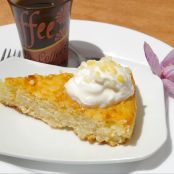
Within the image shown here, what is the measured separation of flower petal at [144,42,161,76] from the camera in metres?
1.27

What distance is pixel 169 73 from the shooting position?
1252 mm

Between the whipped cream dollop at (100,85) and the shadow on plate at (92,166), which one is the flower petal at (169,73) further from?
the shadow on plate at (92,166)

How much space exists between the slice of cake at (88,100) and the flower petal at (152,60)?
168mm

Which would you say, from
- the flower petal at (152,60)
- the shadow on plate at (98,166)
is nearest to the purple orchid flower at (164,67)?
the flower petal at (152,60)

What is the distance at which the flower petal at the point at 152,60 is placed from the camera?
1.27 m

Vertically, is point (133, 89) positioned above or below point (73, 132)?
above

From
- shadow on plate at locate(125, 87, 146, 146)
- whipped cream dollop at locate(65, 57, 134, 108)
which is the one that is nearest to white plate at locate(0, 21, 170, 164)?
shadow on plate at locate(125, 87, 146, 146)

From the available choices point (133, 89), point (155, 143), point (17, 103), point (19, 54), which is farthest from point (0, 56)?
point (155, 143)

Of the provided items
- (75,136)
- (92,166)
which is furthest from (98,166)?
(75,136)

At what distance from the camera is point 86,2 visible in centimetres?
191

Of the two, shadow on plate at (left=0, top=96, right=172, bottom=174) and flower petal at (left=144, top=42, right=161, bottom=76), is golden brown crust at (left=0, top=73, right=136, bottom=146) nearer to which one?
shadow on plate at (left=0, top=96, right=172, bottom=174)

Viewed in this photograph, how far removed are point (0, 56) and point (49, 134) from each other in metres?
0.47

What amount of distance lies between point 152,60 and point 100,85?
1.03 ft

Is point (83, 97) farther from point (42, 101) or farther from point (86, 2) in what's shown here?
point (86, 2)
